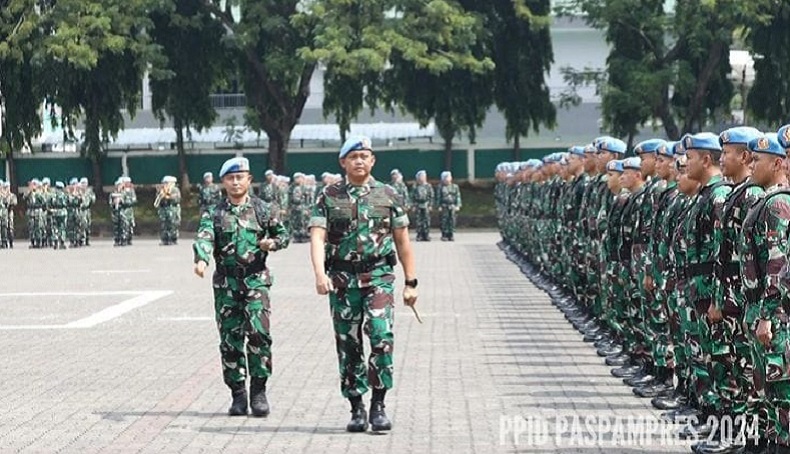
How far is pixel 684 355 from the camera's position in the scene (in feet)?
38.9

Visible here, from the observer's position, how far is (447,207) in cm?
4672

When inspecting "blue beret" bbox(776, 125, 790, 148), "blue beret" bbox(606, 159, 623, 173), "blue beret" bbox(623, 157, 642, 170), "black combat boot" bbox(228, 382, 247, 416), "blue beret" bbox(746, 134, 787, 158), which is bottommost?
"black combat boot" bbox(228, 382, 247, 416)

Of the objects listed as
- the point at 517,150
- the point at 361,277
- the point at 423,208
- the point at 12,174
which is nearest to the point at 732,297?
the point at 361,277

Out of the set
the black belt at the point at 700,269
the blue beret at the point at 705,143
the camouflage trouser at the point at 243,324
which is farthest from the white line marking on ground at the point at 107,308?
the black belt at the point at 700,269

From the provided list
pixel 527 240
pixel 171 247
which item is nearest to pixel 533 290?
pixel 527 240

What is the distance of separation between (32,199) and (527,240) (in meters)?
19.3

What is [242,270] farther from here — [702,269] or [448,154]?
[448,154]

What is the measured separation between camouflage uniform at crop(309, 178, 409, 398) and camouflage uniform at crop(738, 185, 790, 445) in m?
2.90

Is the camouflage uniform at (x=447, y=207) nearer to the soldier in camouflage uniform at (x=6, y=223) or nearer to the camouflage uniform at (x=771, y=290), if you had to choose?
the soldier in camouflage uniform at (x=6, y=223)

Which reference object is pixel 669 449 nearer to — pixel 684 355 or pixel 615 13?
pixel 684 355

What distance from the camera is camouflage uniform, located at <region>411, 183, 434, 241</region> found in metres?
46.4

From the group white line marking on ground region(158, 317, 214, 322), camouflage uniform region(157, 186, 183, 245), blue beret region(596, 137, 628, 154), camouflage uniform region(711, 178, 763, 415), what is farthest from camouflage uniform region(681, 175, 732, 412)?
camouflage uniform region(157, 186, 183, 245)

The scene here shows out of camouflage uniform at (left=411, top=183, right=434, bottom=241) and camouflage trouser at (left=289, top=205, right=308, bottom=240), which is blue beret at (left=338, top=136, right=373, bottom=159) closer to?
camouflage uniform at (left=411, top=183, right=434, bottom=241)

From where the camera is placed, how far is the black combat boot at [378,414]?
11.4 metres
